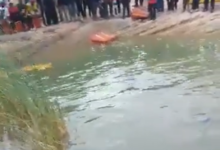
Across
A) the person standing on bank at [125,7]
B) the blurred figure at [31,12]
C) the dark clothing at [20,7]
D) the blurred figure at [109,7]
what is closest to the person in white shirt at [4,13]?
the dark clothing at [20,7]

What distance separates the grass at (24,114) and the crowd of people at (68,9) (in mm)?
12198

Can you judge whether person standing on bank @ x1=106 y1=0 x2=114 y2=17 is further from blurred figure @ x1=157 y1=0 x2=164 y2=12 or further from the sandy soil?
blurred figure @ x1=157 y1=0 x2=164 y2=12

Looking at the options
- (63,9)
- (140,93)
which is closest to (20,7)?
(63,9)

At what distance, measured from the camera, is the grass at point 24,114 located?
20.9 ft

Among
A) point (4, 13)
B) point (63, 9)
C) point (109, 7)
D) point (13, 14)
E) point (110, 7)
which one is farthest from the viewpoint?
point (109, 7)

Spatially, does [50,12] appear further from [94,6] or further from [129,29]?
[129,29]

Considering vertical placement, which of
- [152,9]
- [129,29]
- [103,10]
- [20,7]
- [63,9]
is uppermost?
[20,7]

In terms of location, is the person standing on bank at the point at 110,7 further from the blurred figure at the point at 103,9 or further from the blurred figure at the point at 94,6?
Answer: the blurred figure at the point at 94,6

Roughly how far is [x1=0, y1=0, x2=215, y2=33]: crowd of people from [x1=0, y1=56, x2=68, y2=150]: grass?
12198mm

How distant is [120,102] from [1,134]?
4.16 m

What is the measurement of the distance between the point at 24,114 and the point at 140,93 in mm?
4452

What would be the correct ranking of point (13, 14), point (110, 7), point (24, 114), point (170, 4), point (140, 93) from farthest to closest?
point (110, 7) → point (170, 4) → point (13, 14) → point (140, 93) → point (24, 114)

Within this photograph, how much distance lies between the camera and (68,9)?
20.4 meters

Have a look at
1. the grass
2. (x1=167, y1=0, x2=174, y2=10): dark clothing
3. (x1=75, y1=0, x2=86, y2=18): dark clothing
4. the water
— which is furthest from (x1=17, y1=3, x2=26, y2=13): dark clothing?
the grass
